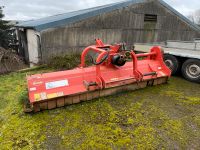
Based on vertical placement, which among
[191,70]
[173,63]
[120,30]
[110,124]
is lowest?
[110,124]

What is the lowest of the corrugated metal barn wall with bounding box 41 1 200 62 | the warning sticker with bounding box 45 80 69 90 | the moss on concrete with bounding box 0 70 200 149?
the moss on concrete with bounding box 0 70 200 149

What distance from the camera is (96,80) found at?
399 cm

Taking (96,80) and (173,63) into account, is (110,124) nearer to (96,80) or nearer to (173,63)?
(96,80)

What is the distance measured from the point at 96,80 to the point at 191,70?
→ 10.9 ft

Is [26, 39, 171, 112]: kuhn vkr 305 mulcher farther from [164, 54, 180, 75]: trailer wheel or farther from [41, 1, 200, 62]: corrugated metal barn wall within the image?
[41, 1, 200, 62]: corrugated metal barn wall

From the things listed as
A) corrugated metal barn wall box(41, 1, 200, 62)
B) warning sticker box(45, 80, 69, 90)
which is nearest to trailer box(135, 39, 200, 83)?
corrugated metal barn wall box(41, 1, 200, 62)

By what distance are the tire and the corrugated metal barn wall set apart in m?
4.13

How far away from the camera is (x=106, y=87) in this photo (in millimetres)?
4102

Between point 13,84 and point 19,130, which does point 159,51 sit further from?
point 13,84

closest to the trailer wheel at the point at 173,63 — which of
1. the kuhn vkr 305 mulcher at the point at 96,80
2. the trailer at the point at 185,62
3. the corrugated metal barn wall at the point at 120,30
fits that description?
the trailer at the point at 185,62

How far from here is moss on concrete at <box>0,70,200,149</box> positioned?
2.78 m

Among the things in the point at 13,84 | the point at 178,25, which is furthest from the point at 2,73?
the point at 178,25

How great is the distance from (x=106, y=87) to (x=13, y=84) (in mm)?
2931

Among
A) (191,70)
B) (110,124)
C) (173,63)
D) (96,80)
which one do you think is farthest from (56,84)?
(191,70)
